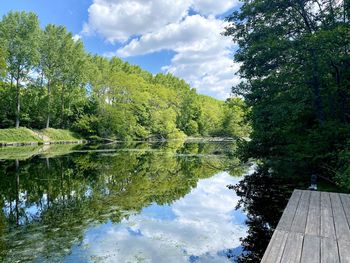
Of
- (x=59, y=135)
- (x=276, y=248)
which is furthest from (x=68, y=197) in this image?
(x=59, y=135)

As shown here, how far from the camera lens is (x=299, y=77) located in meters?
10.9

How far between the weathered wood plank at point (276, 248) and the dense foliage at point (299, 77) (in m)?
5.87

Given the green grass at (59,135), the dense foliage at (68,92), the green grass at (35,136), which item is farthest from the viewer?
the green grass at (59,135)

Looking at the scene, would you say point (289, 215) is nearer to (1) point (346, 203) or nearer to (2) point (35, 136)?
(1) point (346, 203)

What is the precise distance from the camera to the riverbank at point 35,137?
3179 centimetres

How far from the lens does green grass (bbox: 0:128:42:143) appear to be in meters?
31.5

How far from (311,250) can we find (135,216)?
17.7ft

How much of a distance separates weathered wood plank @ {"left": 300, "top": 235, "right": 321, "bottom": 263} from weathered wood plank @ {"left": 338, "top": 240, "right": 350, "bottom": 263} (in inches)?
9.2

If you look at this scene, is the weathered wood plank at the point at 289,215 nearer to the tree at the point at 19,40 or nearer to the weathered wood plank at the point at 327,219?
the weathered wood plank at the point at 327,219

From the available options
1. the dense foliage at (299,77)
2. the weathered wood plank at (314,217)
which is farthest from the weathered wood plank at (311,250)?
the dense foliage at (299,77)

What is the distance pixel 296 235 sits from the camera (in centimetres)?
402

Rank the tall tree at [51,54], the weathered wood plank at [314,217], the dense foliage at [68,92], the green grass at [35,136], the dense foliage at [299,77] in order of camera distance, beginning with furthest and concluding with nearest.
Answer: the tall tree at [51,54]
the dense foliage at [68,92]
the green grass at [35,136]
the dense foliage at [299,77]
the weathered wood plank at [314,217]

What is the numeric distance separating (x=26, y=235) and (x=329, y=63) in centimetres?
1062

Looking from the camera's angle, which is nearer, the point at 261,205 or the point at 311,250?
the point at 311,250
